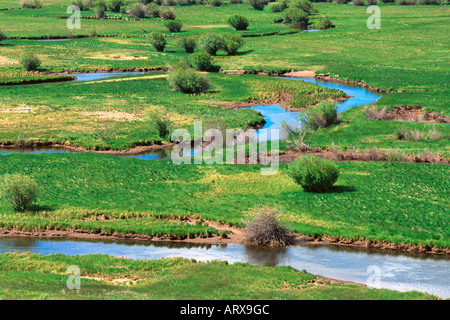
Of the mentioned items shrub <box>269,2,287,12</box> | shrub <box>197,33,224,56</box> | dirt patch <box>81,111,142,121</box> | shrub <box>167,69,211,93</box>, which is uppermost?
shrub <box>269,2,287,12</box>

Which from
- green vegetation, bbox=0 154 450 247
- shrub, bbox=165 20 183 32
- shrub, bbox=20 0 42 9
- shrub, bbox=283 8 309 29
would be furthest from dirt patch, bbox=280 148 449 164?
shrub, bbox=20 0 42 9

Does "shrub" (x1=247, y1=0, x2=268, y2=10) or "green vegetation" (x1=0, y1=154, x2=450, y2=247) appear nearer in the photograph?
"green vegetation" (x1=0, y1=154, x2=450, y2=247)

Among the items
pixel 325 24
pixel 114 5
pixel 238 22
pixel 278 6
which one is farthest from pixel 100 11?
pixel 325 24

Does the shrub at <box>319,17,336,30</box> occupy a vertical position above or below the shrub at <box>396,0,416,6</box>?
below

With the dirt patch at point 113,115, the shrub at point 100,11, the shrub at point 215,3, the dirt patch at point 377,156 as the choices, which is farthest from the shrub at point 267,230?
the shrub at point 215,3

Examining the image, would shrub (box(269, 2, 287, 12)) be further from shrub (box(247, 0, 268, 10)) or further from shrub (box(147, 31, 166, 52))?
shrub (box(147, 31, 166, 52))

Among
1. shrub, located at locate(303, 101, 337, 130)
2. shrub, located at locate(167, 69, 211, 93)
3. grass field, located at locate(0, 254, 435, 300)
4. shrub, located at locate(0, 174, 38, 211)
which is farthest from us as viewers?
shrub, located at locate(167, 69, 211, 93)

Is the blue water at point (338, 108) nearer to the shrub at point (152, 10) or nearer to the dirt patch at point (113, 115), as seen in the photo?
the dirt patch at point (113, 115)
